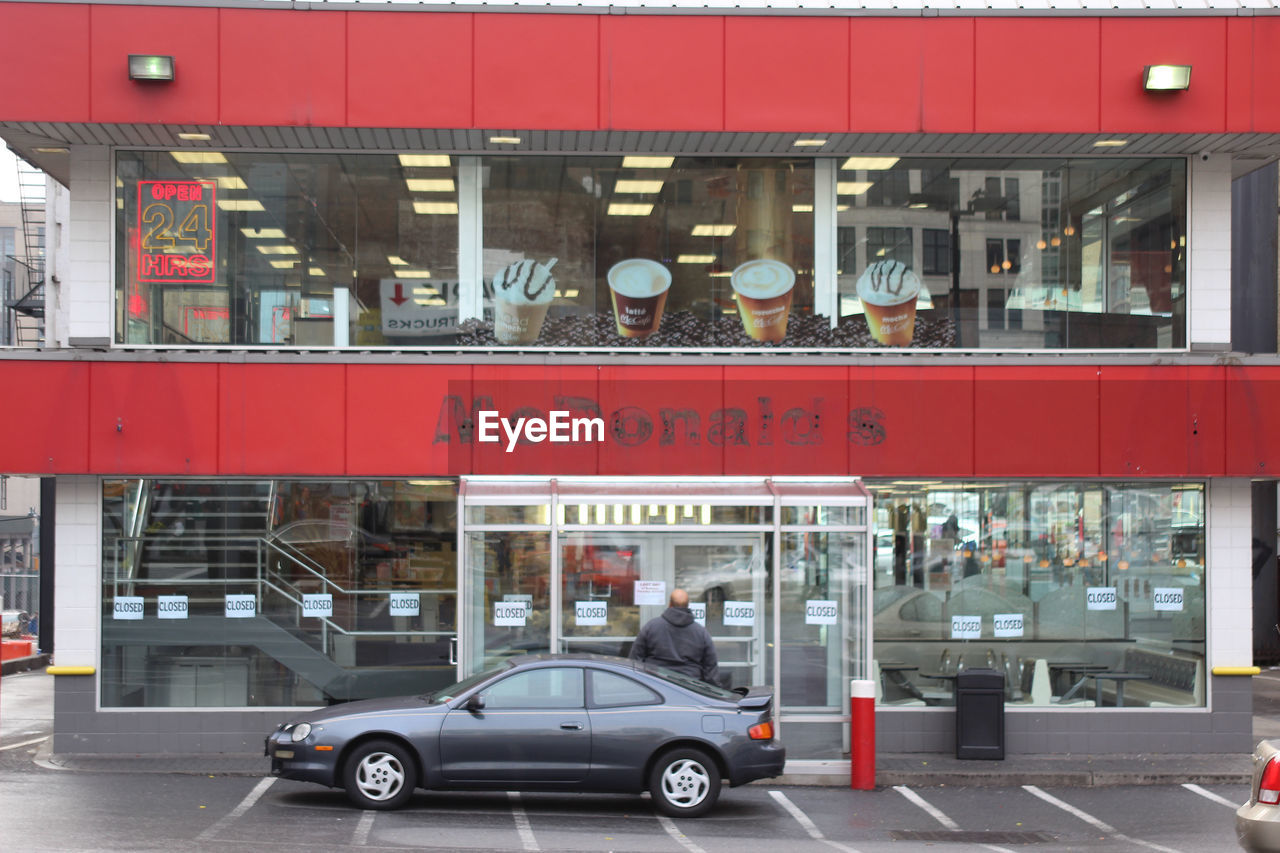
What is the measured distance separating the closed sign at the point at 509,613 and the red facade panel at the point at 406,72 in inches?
216

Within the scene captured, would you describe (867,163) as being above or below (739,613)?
above

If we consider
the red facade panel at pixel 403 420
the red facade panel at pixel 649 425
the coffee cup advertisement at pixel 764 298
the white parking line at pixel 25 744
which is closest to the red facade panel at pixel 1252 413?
the coffee cup advertisement at pixel 764 298

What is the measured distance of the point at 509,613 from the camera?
1471cm

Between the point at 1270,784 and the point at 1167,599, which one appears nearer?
the point at 1270,784

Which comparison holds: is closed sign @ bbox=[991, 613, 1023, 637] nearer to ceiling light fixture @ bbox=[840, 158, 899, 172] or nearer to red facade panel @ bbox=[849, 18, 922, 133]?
ceiling light fixture @ bbox=[840, 158, 899, 172]

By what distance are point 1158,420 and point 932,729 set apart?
4.51 metres

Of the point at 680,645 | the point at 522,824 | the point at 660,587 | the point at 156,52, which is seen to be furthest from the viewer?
the point at 660,587

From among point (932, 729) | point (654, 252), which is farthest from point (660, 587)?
point (654, 252)

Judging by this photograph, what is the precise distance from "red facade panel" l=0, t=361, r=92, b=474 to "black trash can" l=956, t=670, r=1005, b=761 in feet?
33.6

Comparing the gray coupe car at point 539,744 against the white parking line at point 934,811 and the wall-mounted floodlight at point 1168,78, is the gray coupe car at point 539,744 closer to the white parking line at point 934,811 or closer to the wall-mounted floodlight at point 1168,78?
the white parking line at point 934,811

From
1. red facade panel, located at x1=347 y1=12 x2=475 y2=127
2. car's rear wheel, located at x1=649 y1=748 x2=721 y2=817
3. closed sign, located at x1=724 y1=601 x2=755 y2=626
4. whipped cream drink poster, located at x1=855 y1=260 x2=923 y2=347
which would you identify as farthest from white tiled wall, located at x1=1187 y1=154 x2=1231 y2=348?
red facade panel, located at x1=347 y1=12 x2=475 y2=127

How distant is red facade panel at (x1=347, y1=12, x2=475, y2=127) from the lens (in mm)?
14516

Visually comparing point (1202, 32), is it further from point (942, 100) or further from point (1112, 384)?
point (1112, 384)

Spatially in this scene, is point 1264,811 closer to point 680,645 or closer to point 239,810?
point 680,645
